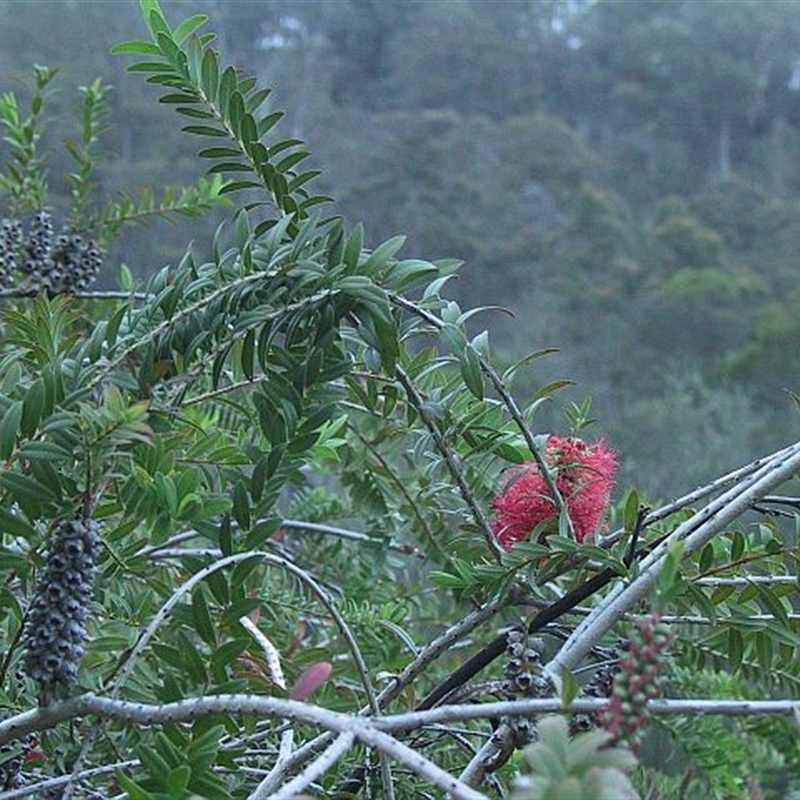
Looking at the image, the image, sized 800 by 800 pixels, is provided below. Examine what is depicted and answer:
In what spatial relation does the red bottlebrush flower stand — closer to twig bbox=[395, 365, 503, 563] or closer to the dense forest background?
twig bbox=[395, 365, 503, 563]

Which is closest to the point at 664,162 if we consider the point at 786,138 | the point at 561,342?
the point at 786,138

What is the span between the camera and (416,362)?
0.49 metres

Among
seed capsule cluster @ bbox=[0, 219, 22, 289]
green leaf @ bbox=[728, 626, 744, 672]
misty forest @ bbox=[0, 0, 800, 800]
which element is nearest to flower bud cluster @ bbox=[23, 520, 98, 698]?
misty forest @ bbox=[0, 0, 800, 800]

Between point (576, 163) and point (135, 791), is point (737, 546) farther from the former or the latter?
point (576, 163)

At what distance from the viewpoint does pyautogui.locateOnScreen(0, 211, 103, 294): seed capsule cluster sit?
84 cm

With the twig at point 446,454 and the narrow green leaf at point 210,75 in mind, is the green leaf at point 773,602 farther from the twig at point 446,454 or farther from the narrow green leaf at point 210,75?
the narrow green leaf at point 210,75

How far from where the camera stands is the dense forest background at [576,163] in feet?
18.3

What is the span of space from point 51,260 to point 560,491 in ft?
1.70

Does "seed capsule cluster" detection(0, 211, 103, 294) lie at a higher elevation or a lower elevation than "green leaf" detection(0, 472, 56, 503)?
higher

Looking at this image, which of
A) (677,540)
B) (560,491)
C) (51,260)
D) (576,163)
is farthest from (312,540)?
(576,163)

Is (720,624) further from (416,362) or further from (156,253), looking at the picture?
(156,253)

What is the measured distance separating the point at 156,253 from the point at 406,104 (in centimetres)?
379

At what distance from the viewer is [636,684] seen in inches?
10.0

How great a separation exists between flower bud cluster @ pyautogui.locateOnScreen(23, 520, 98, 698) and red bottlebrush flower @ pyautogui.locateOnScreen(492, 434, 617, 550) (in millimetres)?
165
